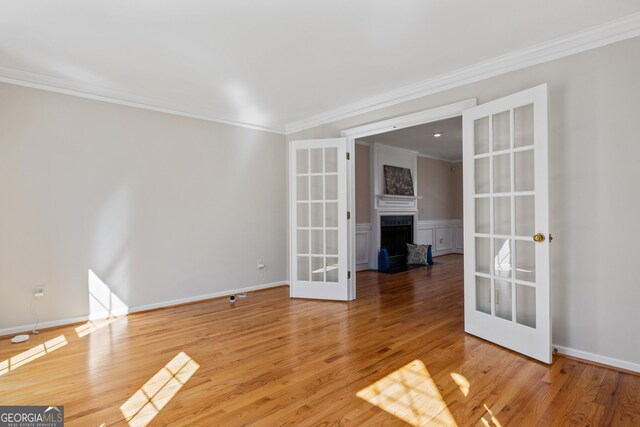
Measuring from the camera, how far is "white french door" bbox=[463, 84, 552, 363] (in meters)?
2.49

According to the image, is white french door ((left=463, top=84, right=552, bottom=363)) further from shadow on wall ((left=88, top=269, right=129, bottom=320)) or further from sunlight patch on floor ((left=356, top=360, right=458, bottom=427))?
shadow on wall ((left=88, top=269, right=129, bottom=320))

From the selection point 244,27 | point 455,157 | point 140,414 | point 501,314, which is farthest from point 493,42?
point 455,157

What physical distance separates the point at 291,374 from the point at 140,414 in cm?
93

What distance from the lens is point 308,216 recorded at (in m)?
4.52

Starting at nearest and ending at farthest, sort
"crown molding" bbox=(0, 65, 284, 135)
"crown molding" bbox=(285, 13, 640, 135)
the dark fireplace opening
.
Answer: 1. "crown molding" bbox=(285, 13, 640, 135)
2. "crown molding" bbox=(0, 65, 284, 135)
3. the dark fireplace opening

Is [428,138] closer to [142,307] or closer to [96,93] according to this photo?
[96,93]

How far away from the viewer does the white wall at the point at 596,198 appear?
2348 mm

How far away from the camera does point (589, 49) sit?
2527mm

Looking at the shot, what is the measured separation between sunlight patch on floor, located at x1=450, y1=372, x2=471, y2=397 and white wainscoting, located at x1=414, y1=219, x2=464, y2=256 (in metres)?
5.50

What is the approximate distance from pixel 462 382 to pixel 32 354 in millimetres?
3336

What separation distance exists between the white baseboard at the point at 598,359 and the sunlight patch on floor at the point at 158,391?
2834 mm

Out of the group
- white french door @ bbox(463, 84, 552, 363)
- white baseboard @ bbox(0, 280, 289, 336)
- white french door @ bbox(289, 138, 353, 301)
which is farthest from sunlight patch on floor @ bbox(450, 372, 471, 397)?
white baseboard @ bbox(0, 280, 289, 336)

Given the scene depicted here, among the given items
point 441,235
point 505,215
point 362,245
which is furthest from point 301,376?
point 441,235

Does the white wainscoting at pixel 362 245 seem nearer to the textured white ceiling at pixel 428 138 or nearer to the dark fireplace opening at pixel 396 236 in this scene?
the dark fireplace opening at pixel 396 236
